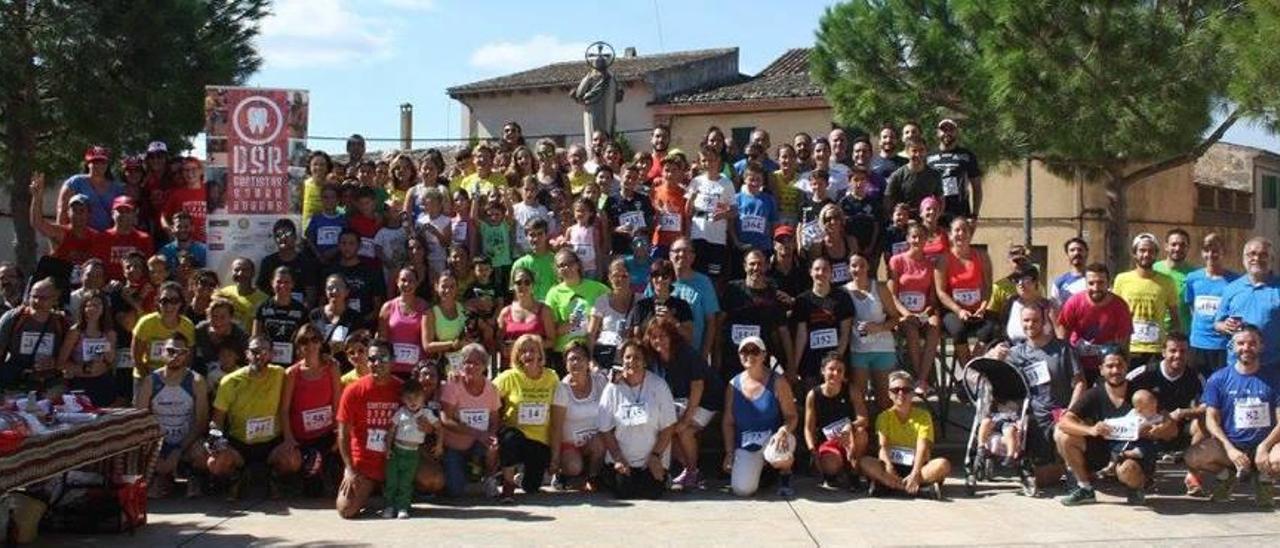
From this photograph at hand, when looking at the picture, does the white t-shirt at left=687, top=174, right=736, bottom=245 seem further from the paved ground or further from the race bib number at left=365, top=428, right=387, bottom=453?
the race bib number at left=365, top=428, right=387, bottom=453

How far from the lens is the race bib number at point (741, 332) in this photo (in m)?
10.8

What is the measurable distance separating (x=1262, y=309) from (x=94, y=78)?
12485 mm

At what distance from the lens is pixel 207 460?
32.7ft

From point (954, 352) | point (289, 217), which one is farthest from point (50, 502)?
point (954, 352)

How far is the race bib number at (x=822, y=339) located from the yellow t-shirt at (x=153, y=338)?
Answer: 4.57 metres

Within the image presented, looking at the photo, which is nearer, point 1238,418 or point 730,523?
point 730,523

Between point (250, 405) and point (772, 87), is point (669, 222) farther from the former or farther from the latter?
point (772, 87)

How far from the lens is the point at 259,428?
10.1 meters

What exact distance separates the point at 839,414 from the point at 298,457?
3823 millimetres

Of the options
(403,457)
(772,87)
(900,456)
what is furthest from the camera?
(772,87)

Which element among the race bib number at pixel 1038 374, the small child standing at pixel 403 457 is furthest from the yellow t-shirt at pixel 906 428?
the small child standing at pixel 403 457

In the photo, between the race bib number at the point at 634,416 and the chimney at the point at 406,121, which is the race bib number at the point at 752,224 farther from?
the chimney at the point at 406,121

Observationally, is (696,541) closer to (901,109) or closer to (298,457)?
(298,457)

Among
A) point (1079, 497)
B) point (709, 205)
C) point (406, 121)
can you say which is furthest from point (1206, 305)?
point (406, 121)
